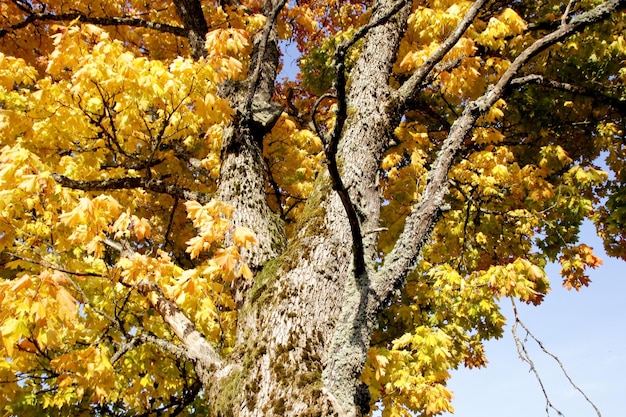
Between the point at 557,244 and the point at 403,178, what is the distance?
3720mm

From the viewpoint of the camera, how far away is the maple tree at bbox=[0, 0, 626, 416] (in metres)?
2.41

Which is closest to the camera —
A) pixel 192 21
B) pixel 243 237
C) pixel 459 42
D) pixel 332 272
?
pixel 332 272

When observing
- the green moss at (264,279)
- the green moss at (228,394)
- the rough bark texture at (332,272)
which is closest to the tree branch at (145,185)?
the rough bark texture at (332,272)

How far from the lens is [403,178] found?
23.3 ft

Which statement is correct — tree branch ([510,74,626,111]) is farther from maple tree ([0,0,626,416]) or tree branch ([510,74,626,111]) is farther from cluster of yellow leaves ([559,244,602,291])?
cluster of yellow leaves ([559,244,602,291])

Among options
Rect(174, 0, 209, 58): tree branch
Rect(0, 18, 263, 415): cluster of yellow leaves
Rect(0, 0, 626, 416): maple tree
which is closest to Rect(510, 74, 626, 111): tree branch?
Rect(0, 0, 626, 416): maple tree

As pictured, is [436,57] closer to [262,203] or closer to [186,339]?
[262,203]

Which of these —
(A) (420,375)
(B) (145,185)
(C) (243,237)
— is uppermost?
(B) (145,185)

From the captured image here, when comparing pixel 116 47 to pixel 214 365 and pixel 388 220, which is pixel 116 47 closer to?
pixel 214 365

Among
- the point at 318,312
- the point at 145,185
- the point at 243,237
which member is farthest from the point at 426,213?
the point at 145,185

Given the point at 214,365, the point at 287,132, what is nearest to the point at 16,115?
the point at 214,365

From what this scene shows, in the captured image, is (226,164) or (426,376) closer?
(226,164)

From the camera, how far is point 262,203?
3734 millimetres

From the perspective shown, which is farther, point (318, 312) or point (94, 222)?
point (94, 222)
